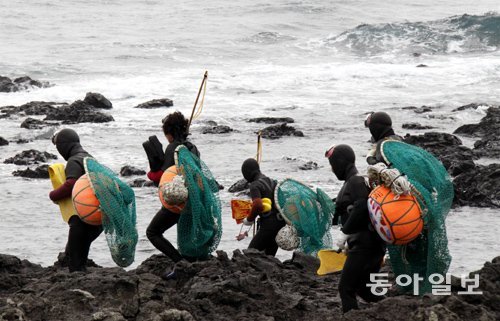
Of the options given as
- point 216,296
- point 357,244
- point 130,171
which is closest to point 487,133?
point 130,171

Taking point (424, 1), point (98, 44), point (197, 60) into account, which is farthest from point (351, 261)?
point (424, 1)

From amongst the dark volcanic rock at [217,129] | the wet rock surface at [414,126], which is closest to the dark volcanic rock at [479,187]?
the wet rock surface at [414,126]

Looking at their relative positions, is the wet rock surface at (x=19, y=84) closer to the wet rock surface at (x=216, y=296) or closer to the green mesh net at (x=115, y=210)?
the wet rock surface at (x=216, y=296)

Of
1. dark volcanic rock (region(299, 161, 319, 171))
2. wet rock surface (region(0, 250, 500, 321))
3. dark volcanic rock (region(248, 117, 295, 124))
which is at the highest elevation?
wet rock surface (region(0, 250, 500, 321))

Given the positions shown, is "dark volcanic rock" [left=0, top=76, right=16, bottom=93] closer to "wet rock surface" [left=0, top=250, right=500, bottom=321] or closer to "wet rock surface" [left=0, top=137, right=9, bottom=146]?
"wet rock surface" [left=0, top=137, right=9, bottom=146]

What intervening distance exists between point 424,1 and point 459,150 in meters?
51.2

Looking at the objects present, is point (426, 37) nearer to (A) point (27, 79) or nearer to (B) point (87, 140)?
(A) point (27, 79)

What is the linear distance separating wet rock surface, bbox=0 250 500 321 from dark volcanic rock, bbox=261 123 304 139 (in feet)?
42.1

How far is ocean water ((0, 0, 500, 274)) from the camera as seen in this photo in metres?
15.5

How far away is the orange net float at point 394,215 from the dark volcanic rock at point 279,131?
15.2 metres

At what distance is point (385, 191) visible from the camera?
7184mm

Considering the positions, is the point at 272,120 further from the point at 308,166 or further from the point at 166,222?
the point at 166,222

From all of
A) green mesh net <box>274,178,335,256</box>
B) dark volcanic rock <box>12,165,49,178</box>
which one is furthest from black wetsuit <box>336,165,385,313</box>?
dark volcanic rock <box>12,165,49,178</box>

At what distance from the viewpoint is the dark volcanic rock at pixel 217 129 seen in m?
23.5
